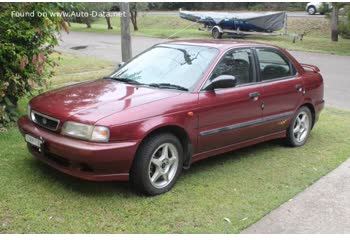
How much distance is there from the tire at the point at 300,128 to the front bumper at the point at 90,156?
2.90 metres

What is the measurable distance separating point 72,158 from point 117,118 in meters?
0.55

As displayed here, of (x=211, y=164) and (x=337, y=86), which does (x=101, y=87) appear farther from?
(x=337, y=86)

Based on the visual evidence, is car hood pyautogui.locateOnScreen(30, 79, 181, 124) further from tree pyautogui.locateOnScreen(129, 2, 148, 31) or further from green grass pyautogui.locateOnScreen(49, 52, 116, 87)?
tree pyautogui.locateOnScreen(129, 2, 148, 31)

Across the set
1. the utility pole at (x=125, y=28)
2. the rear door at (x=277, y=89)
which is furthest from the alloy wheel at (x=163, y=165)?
the utility pole at (x=125, y=28)

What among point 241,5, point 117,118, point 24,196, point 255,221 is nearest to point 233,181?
point 255,221

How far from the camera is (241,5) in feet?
152

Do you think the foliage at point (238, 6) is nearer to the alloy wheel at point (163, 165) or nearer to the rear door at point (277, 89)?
the rear door at point (277, 89)

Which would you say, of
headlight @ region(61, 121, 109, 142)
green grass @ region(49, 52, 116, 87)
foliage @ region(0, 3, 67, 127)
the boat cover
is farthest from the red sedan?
the boat cover

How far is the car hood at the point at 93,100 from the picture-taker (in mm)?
4301

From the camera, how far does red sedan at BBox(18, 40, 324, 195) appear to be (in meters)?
4.20

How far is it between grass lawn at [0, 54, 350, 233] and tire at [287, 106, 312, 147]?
0.92ft

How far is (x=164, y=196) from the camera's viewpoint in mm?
4520

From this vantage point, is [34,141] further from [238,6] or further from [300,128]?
[238,6]

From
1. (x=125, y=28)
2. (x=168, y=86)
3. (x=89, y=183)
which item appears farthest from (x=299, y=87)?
(x=125, y=28)
